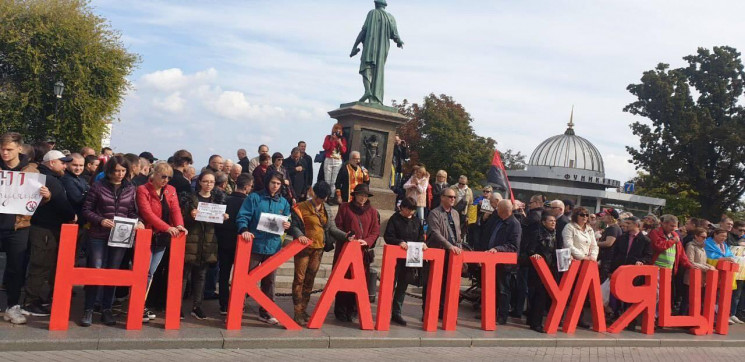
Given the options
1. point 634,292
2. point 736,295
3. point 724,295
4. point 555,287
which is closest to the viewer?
point 555,287

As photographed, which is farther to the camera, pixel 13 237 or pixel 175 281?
pixel 175 281

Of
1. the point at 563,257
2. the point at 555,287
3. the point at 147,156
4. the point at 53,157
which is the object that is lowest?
the point at 555,287

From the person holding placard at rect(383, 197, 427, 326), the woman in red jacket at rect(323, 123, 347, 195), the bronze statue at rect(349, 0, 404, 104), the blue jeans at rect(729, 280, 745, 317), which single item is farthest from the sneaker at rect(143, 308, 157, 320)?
the blue jeans at rect(729, 280, 745, 317)

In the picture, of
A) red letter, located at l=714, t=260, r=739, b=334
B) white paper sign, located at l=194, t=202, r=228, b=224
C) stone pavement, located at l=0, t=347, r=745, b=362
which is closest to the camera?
Answer: stone pavement, located at l=0, t=347, r=745, b=362

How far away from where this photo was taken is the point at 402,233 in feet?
29.9

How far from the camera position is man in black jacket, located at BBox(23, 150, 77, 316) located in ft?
25.0

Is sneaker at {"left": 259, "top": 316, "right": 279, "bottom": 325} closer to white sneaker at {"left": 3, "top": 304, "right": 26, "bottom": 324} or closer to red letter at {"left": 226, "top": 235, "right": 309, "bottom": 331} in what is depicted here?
red letter at {"left": 226, "top": 235, "right": 309, "bottom": 331}

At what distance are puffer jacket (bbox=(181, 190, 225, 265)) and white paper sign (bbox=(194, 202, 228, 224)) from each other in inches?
10.5

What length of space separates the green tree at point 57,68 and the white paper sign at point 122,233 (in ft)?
96.1

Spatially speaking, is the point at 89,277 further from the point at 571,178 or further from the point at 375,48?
the point at 571,178

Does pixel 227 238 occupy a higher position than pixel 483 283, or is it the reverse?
pixel 227 238

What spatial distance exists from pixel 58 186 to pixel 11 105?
3121 centimetres

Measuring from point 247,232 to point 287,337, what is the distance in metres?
1.27

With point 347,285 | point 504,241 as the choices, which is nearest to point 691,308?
point 504,241
